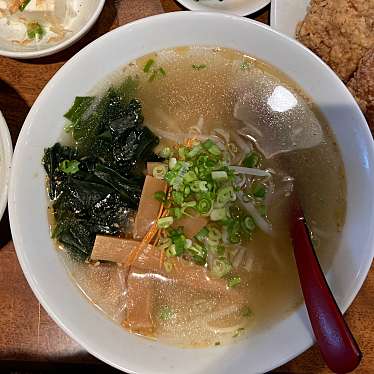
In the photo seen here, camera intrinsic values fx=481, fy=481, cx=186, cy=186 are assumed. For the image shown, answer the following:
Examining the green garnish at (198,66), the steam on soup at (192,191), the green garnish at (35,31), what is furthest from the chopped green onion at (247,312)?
the green garnish at (35,31)

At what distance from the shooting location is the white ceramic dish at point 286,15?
1.80m

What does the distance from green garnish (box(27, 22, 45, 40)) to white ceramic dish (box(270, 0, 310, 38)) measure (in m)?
0.93

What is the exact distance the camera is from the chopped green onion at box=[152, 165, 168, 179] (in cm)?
156

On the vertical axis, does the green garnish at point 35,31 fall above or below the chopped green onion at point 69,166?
above

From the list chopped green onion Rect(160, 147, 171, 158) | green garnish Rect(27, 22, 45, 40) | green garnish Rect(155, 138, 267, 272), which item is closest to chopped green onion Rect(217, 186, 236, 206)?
green garnish Rect(155, 138, 267, 272)

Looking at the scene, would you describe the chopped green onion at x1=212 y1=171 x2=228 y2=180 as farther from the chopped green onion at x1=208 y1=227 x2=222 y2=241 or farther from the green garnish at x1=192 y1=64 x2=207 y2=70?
the green garnish at x1=192 y1=64 x2=207 y2=70

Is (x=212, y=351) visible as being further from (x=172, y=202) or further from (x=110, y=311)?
(x=172, y=202)

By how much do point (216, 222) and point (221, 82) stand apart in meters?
0.50

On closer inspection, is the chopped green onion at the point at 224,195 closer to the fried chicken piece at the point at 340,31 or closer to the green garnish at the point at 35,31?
the fried chicken piece at the point at 340,31

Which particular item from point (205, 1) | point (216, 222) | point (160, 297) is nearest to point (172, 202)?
point (216, 222)

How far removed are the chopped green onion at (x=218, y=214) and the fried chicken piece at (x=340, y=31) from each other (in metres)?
0.68

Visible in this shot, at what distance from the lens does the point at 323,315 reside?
51.7 inches

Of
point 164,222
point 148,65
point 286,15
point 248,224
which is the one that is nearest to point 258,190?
point 248,224

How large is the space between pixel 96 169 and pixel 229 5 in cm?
88
